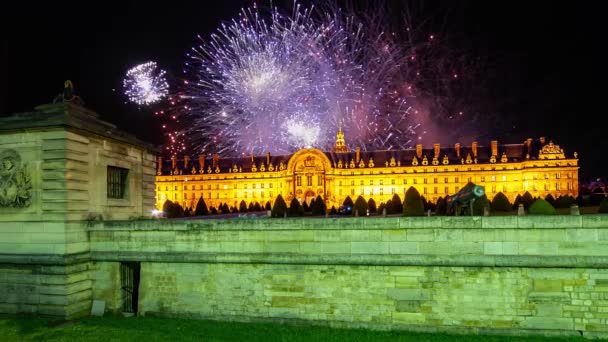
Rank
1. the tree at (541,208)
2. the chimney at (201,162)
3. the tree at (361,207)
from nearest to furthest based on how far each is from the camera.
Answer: the tree at (541,208), the tree at (361,207), the chimney at (201,162)

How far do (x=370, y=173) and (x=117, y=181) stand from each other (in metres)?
99.8

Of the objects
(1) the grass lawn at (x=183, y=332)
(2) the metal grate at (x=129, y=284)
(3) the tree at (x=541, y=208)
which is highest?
(3) the tree at (x=541, y=208)

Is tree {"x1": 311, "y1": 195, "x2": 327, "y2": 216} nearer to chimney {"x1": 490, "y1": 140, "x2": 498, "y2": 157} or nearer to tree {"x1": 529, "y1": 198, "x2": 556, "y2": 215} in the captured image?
tree {"x1": 529, "y1": 198, "x2": 556, "y2": 215}

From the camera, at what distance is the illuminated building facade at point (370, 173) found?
107m

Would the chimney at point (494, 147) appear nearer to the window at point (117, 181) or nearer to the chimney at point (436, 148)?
the chimney at point (436, 148)

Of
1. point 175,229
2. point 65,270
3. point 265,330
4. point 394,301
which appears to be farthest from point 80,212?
point 394,301

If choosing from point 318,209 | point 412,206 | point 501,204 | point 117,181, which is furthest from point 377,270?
point 318,209

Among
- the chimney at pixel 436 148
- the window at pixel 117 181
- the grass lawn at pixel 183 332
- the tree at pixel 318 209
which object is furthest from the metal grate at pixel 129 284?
the chimney at pixel 436 148

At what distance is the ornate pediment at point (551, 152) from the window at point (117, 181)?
10617cm

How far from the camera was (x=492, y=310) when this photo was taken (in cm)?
1351

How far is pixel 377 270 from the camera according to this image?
46.9 ft

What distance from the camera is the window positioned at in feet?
58.1

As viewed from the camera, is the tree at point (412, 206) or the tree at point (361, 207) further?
the tree at point (361, 207)

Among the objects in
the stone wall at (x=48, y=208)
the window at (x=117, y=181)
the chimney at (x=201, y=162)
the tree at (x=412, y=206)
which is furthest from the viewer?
the chimney at (x=201, y=162)
